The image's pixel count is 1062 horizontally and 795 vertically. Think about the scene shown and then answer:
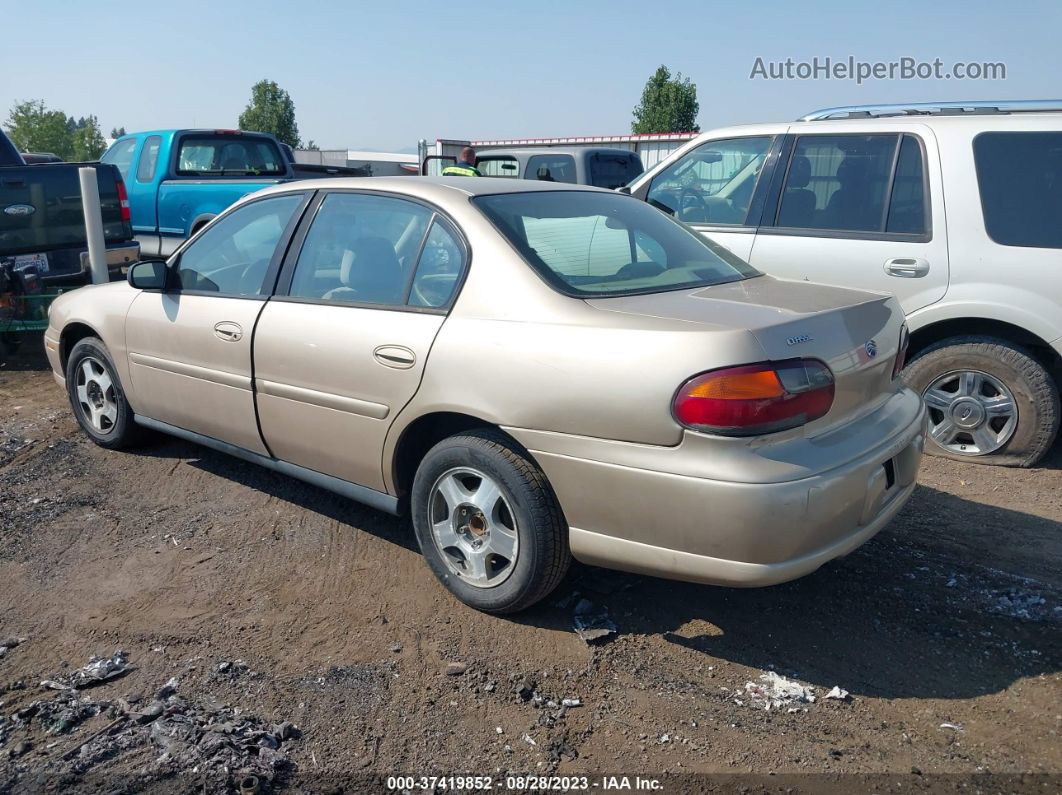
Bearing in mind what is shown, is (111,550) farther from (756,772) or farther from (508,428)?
(756,772)

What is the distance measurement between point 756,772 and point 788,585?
4.20 feet

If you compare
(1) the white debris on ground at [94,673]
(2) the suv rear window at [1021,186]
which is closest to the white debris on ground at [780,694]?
(1) the white debris on ground at [94,673]

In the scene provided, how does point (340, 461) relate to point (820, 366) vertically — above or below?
below

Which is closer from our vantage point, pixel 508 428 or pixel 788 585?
pixel 508 428

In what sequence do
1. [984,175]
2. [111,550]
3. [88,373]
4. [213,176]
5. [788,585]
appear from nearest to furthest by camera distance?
[788,585] → [111,550] → [984,175] → [88,373] → [213,176]

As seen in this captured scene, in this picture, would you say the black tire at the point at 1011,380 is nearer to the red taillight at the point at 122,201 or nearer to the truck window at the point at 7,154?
the red taillight at the point at 122,201

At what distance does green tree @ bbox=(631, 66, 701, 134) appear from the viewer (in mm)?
34344

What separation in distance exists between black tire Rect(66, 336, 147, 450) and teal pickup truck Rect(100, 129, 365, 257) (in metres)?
4.67

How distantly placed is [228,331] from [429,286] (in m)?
1.25

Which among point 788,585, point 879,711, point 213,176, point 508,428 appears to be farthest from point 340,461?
point 213,176

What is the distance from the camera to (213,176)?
1055 cm

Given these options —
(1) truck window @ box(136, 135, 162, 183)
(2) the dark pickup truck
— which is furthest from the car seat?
(1) truck window @ box(136, 135, 162, 183)

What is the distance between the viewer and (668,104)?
34.5 metres

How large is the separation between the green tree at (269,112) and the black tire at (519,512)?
4753cm
